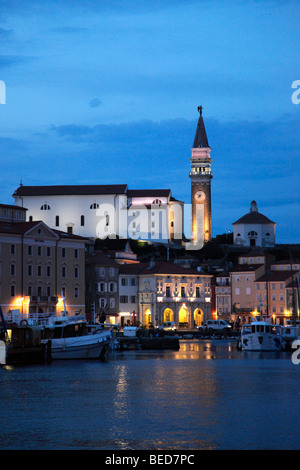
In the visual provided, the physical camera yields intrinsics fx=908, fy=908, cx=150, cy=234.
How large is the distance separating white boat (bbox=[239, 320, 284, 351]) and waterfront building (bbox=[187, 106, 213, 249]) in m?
90.3

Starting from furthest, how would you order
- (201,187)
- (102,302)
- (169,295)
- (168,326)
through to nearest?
1. (201,187)
2. (169,295)
3. (102,302)
4. (168,326)

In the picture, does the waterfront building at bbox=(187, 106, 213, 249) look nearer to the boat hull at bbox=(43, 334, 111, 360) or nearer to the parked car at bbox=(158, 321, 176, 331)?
the parked car at bbox=(158, 321, 176, 331)

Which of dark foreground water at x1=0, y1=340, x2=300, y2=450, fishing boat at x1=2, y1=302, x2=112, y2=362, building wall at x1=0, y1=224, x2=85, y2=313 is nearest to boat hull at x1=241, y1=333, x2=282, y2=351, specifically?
fishing boat at x1=2, y1=302, x2=112, y2=362

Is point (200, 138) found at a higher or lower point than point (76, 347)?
higher

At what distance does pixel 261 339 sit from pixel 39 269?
3041 cm

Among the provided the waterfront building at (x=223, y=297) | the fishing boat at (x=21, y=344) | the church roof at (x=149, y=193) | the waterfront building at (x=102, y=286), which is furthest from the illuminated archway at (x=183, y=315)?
the fishing boat at (x=21, y=344)

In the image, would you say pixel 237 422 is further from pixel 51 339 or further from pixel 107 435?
pixel 51 339

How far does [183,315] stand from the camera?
117188 mm

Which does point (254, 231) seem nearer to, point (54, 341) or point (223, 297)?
point (223, 297)

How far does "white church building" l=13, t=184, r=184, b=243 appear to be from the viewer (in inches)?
5984

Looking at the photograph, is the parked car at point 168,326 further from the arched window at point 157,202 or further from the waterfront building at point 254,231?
the waterfront building at point 254,231

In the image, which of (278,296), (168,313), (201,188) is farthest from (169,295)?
(201,188)
